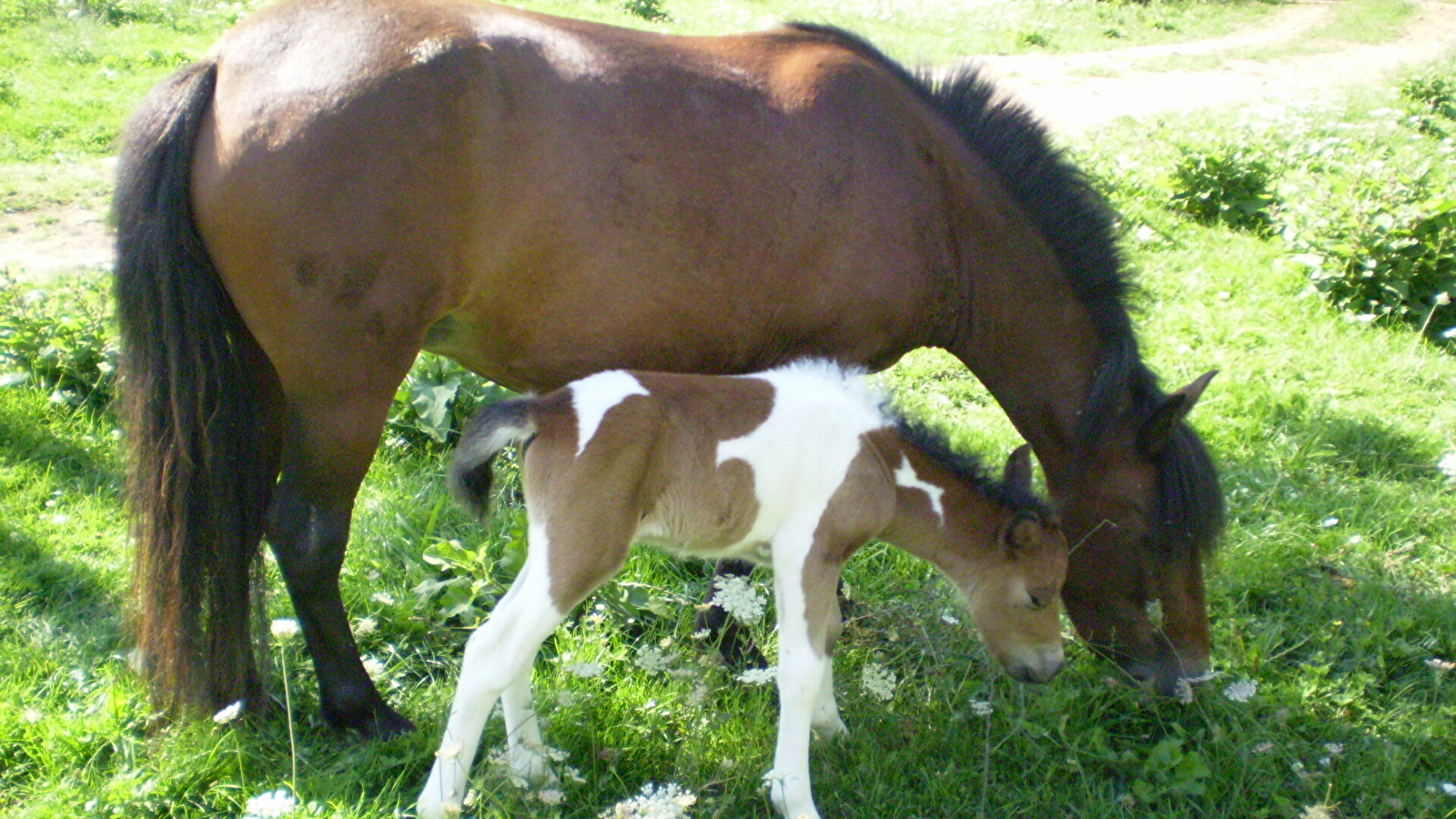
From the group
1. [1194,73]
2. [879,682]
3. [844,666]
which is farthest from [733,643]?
[1194,73]

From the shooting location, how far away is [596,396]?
8.83 ft

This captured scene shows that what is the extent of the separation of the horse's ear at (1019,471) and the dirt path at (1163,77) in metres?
5.13

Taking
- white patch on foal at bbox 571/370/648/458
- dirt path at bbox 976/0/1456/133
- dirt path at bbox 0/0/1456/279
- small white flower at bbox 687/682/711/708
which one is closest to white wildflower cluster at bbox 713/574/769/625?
small white flower at bbox 687/682/711/708

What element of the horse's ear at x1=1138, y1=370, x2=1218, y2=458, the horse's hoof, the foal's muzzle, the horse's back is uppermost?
the horse's back

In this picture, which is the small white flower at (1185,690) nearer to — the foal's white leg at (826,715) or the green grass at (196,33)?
the foal's white leg at (826,715)

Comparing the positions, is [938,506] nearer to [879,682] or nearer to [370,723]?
[879,682]

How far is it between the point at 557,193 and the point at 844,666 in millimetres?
1747

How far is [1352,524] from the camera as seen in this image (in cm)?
438

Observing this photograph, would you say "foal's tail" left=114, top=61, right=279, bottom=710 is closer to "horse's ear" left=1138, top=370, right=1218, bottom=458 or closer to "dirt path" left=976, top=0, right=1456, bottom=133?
"horse's ear" left=1138, top=370, right=1218, bottom=458

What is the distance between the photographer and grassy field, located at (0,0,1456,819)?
294 cm

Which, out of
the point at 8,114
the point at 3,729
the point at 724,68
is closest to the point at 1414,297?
the point at 724,68

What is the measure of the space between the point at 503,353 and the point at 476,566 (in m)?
0.90

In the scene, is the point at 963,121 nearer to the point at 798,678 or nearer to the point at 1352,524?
the point at 798,678

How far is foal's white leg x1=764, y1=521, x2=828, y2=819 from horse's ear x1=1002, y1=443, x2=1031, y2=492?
611 millimetres
